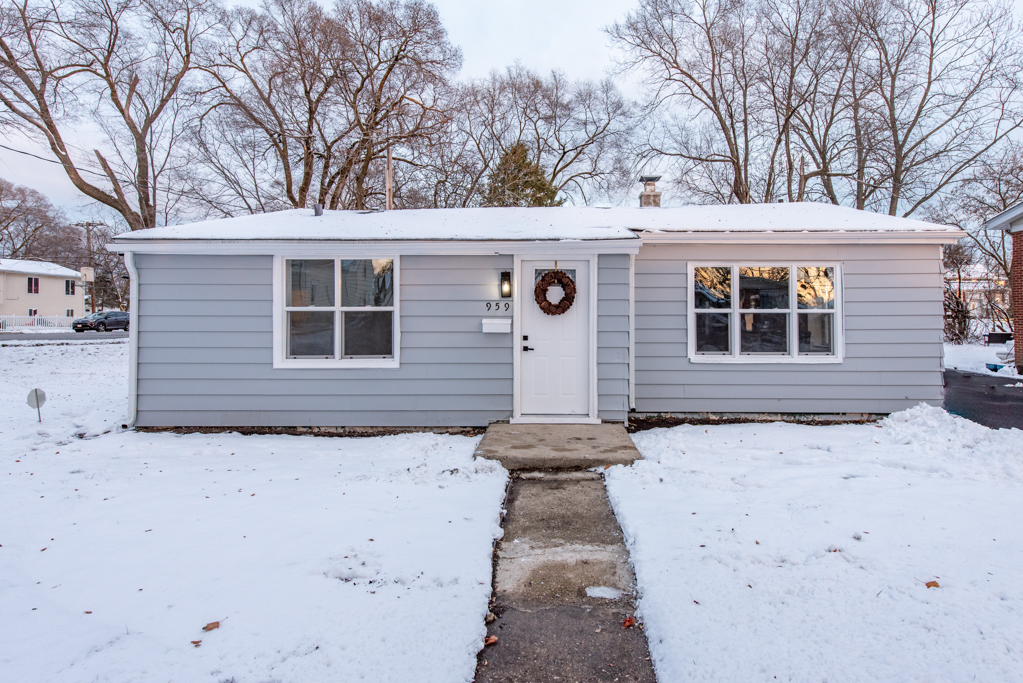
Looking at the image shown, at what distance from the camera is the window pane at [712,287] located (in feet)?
22.4

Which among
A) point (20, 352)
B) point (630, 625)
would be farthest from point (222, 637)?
point (20, 352)

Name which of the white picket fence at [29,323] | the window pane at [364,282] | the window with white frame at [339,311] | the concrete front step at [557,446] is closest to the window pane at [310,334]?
the window with white frame at [339,311]

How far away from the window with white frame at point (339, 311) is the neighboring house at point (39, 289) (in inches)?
1383

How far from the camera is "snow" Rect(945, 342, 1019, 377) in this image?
11.7 m

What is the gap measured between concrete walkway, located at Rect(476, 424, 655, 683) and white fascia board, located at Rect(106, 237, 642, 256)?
2537mm

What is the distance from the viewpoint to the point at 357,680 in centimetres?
207

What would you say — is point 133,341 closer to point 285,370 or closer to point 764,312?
point 285,370

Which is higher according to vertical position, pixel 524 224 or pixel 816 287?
pixel 524 224

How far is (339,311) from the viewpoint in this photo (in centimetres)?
643

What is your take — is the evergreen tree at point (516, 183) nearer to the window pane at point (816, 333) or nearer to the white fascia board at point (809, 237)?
the white fascia board at point (809, 237)

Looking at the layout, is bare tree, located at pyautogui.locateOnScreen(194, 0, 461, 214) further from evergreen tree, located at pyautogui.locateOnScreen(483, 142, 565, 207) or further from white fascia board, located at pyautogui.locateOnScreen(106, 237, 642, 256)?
white fascia board, located at pyautogui.locateOnScreen(106, 237, 642, 256)

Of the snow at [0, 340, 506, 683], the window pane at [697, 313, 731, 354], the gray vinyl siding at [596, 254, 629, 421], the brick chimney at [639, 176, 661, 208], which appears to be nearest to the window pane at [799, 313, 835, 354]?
the window pane at [697, 313, 731, 354]

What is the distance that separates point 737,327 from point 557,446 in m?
3.18

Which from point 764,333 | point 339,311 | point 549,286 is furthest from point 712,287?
point 339,311
